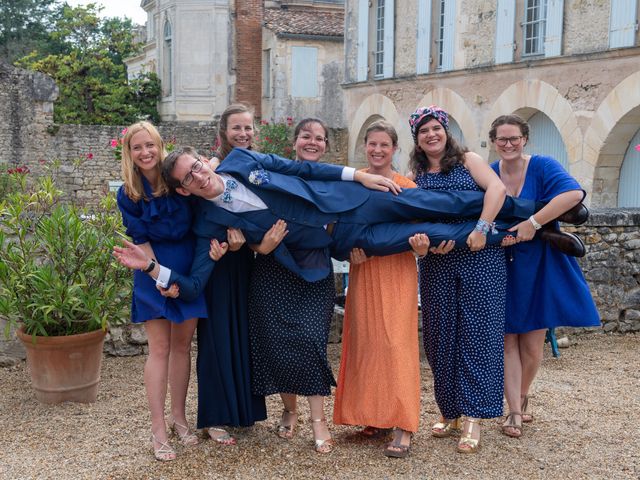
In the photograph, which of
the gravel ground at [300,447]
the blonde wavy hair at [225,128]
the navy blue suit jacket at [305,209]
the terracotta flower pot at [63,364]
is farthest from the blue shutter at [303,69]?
the navy blue suit jacket at [305,209]

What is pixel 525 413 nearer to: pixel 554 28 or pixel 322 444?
pixel 322 444

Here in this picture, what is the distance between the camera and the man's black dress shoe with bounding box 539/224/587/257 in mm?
3662

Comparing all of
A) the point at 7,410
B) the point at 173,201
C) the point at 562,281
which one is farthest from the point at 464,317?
the point at 7,410

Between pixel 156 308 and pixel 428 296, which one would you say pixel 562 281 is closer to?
pixel 428 296

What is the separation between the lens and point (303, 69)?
21.1m

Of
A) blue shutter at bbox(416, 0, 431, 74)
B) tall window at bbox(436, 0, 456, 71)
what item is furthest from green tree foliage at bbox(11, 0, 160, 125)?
tall window at bbox(436, 0, 456, 71)

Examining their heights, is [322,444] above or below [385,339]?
below

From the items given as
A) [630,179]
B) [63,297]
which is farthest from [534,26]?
[63,297]

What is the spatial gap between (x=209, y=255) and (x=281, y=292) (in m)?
0.42

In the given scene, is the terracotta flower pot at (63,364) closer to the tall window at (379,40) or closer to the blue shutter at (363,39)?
the tall window at (379,40)

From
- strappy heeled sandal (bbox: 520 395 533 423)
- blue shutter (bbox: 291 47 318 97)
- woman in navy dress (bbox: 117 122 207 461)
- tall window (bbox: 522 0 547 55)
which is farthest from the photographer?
blue shutter (bbox: 291 47 318 97)

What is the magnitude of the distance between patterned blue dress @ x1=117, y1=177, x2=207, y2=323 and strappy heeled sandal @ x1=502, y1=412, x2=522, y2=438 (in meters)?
1.78

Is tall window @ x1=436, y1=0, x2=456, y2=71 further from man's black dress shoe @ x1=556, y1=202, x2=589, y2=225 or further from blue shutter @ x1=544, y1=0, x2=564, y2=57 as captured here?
man's black dress shoe @ x1=556, y1=202, x2=589, y2=225

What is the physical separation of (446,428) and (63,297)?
2.36 meters
